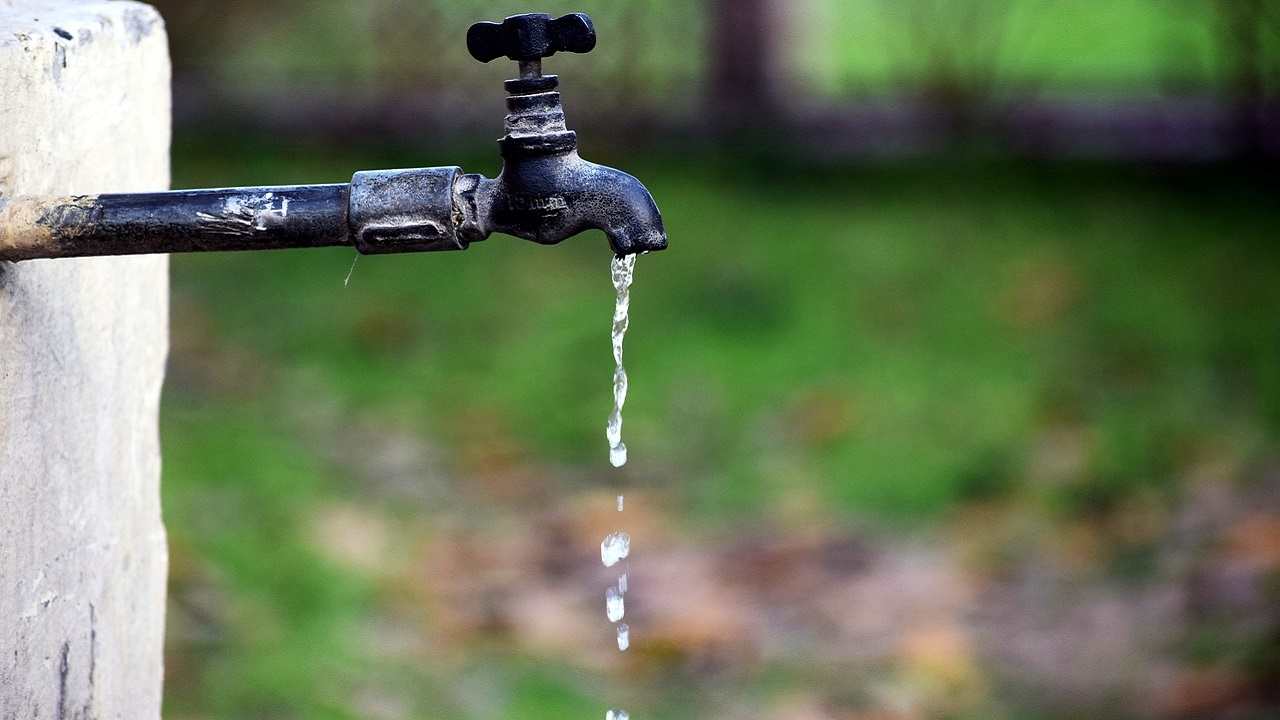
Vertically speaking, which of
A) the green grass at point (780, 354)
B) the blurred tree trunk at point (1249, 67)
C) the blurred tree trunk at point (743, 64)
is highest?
the blurred tree trunk at point (743, 64)

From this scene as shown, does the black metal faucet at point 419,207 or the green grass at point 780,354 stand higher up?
the green grass at point 780,354

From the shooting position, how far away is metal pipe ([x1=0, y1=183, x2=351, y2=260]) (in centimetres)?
106

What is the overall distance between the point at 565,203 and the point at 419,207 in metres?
0.12

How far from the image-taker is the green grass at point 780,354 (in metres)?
3.33

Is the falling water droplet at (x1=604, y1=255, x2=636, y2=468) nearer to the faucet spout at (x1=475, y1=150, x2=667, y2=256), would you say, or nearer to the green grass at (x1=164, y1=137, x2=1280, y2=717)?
the faucet spout at (x1=475, y1=150, x2=667, y2=256)

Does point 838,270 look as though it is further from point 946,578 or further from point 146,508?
point 146,508

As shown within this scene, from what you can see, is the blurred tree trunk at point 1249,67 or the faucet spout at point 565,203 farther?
the blurred tree trunk at point 1249,67

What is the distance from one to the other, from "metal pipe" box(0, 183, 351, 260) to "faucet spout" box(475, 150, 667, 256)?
0.39 feet

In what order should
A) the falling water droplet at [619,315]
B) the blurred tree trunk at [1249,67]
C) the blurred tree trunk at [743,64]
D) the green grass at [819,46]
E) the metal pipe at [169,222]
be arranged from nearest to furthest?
the metal pipe at [169,222]
the falling water droplet at [619,315]
the blurred tree trunk at [1249,67]
the green grass at [819,46]
the blurred tree trunk at [743,64]

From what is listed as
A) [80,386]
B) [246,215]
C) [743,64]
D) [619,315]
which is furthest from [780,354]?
[246,215]

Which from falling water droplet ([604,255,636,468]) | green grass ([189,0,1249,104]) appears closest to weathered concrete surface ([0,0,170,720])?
falling water droplet ([604,255,636,468])

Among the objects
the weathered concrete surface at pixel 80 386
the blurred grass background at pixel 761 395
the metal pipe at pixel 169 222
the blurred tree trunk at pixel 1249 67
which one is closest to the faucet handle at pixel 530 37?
the metal pipe at pixel 169 222

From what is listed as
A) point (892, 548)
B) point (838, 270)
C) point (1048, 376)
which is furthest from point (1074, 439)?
point (838, 270)

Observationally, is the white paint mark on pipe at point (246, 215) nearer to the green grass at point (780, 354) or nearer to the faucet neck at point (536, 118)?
the faucet neck at point (536, 118)
